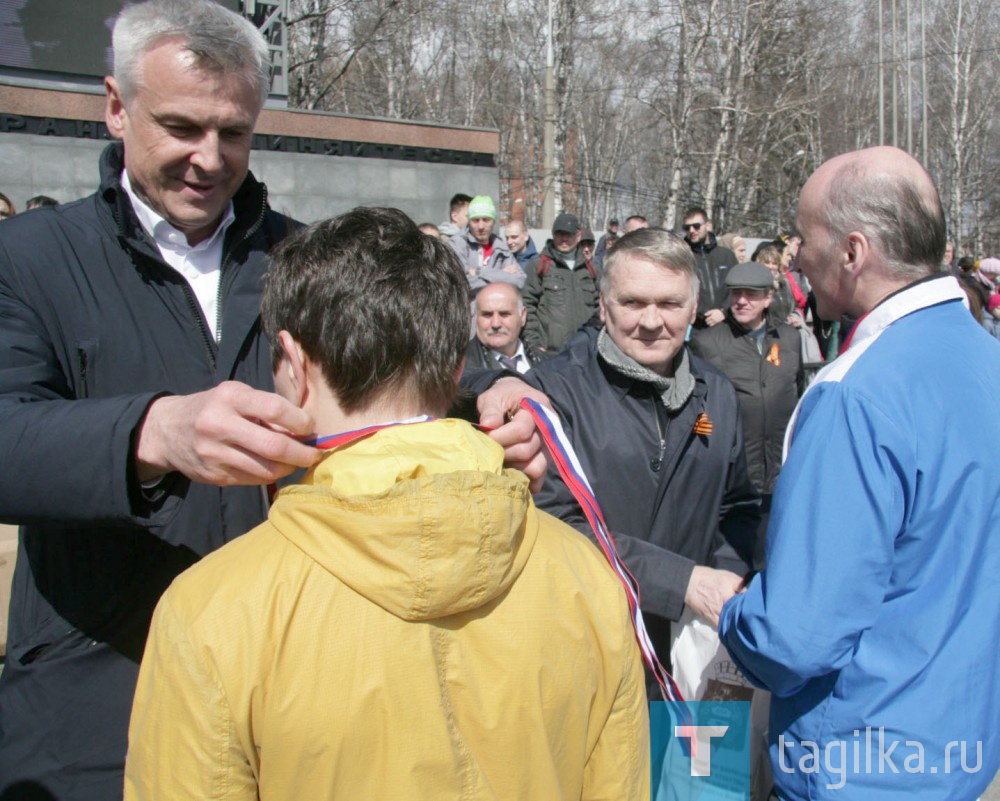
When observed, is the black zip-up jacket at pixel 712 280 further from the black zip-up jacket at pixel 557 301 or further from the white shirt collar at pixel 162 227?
the white shirt collar at pixel 162 227

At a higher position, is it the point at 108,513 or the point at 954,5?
the point at 954,5

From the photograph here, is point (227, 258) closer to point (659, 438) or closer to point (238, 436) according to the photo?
point (238, 436)

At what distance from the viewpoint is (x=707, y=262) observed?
350 inches

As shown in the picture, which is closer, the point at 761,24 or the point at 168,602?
the point at 168,602

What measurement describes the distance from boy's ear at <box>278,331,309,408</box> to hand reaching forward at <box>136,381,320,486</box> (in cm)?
13

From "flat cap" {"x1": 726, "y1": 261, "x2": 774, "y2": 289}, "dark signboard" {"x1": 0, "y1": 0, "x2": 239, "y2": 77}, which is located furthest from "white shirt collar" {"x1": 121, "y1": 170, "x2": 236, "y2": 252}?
"dark signboard" {"x1": 0, "y1": 0, "x2": 239, "y2": 77}

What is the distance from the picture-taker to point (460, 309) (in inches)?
54.4

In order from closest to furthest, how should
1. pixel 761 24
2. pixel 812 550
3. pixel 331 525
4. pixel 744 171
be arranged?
pixel 331 525 < pixel 812 550 < pixel 761 24 < pixel 744 171

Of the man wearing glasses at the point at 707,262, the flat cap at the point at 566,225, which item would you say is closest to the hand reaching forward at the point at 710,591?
the man wearing glasses at the point at 707,262

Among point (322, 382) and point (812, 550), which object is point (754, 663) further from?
point (322, 382)

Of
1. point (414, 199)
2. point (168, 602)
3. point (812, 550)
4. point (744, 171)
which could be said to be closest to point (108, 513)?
point (168, 602)

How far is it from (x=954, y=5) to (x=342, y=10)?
28.8 metres

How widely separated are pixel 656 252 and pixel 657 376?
1.61 feet

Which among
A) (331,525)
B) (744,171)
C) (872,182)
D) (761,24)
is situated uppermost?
(761,24)
